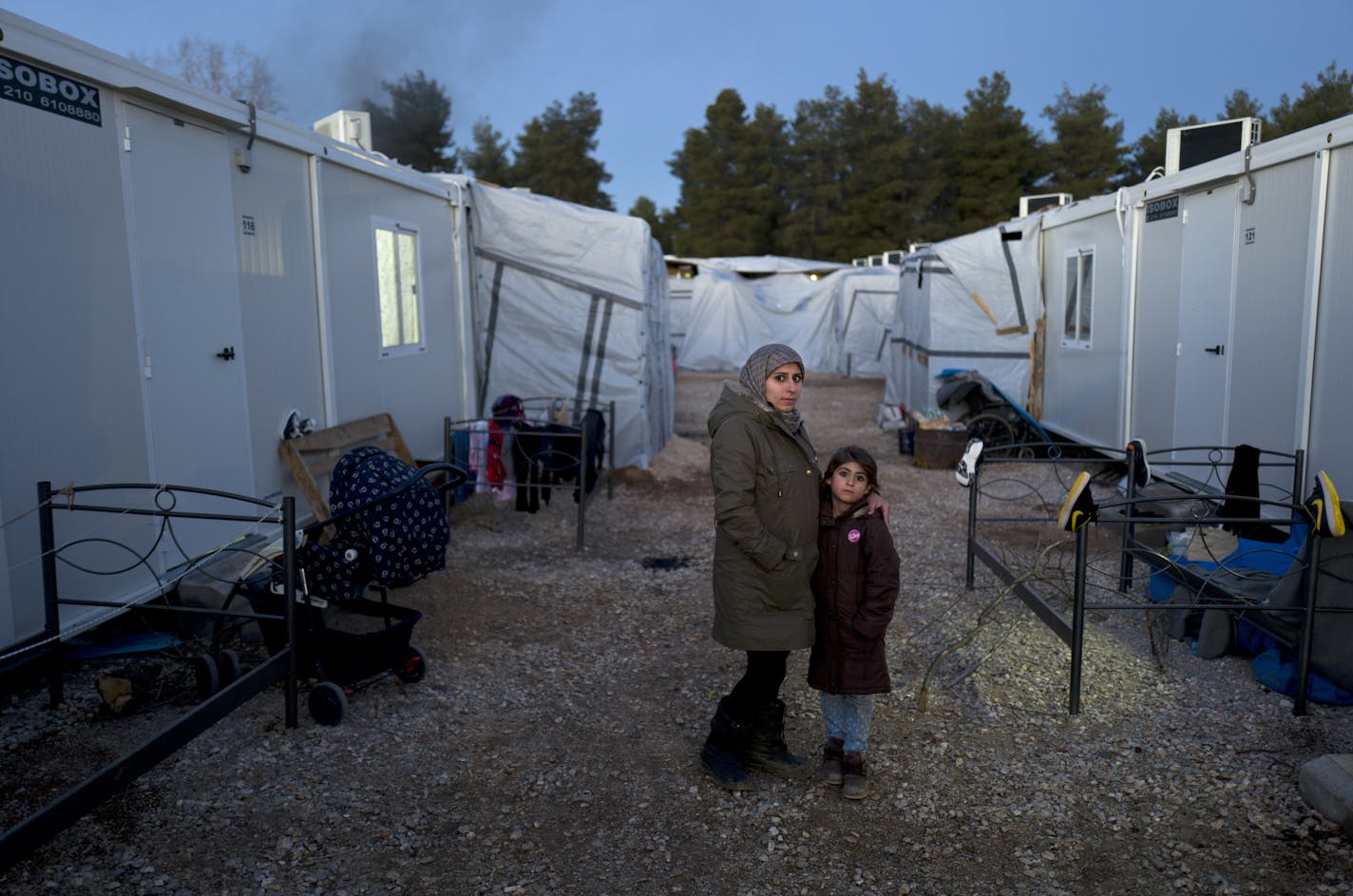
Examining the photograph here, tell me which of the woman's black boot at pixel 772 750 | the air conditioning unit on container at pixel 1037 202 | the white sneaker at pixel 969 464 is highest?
the air conditioning unit on container at pixel 1037 202

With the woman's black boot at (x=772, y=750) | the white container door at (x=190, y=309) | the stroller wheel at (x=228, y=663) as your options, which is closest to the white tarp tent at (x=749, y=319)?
the white container door at (x=190, y=309)

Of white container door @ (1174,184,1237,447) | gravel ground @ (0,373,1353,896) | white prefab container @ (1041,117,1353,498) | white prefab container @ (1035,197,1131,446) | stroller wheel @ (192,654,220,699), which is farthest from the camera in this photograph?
white prefab container @ (1035,197,1131,446)

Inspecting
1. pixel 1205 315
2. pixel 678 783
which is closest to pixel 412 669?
pixel 678 783

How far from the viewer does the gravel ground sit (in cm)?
307

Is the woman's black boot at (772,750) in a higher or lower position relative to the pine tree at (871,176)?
lower

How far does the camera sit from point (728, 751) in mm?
3635

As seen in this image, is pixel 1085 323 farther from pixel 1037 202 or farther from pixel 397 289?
pixel 397 289

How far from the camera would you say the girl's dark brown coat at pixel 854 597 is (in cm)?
335

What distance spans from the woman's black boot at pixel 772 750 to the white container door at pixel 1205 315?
4836 millimetres

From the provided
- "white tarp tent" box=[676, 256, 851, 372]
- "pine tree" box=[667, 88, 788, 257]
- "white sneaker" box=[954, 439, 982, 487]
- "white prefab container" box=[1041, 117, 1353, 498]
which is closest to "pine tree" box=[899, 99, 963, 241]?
"pine tree" box=[667, 88, 788, 257]

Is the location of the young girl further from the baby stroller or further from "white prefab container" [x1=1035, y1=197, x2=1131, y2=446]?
"white prefab container" [x1=1035, y1=197, x2=1131, y2=446]

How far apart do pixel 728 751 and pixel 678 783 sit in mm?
210

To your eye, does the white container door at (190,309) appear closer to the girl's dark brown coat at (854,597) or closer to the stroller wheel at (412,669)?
the stroller wheel at (412,669)

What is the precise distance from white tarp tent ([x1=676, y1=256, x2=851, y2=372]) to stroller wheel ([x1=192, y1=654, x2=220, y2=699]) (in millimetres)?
19301
